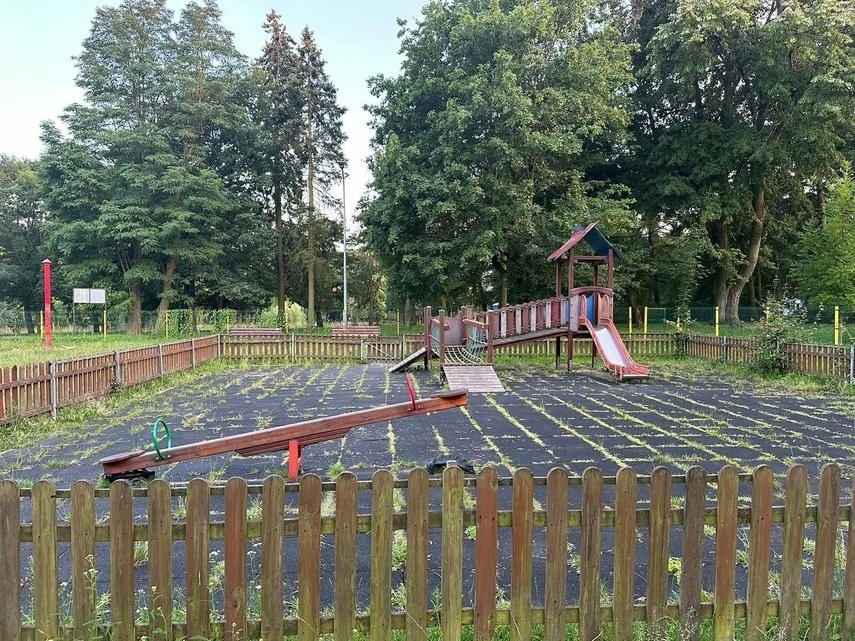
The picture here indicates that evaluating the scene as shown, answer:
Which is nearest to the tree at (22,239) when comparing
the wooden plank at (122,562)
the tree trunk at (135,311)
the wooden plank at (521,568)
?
the tree trunk at (135,311)

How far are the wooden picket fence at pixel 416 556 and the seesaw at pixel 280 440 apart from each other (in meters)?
1.98

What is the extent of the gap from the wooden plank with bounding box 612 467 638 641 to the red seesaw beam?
7.51ft

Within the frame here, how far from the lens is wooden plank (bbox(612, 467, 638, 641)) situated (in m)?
2.28

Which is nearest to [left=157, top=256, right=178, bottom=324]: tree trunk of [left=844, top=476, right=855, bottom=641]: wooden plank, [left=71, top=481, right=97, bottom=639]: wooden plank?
[left=71, top=481, right=97, bottom=639]: wooden plank

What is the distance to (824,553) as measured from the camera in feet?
7.80

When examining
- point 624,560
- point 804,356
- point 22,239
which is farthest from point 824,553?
point 22,239

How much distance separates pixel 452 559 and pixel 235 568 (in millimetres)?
904

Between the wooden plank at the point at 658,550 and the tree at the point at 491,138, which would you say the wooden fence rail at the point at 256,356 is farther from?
the wooden plank at the point at 658,550

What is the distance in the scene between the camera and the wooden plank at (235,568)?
2229mm

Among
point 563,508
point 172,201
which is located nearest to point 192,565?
point 563,508

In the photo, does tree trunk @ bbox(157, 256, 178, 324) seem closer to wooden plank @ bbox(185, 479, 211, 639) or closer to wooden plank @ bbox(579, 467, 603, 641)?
wooden plank @ bbox(185, 479, 211, 639)

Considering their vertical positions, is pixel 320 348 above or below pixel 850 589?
above

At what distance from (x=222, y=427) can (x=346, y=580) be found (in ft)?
18.1

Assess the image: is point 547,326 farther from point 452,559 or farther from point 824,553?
point 452,559
